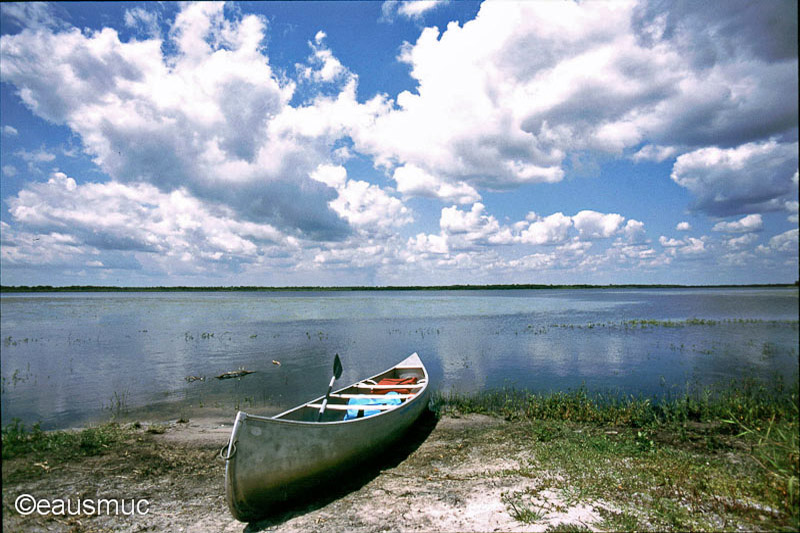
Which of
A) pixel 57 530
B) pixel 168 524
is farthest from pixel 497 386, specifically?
pixel 57 530

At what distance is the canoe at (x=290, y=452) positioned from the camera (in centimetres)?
705

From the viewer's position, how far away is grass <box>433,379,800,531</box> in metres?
5.66

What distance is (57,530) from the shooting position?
21.7ft

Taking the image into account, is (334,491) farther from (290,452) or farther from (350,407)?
(350,407)

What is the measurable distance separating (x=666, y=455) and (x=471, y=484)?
417 cm

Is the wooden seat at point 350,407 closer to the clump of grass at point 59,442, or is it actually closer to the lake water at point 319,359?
the lake water at point 319,359

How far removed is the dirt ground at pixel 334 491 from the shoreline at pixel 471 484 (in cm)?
3

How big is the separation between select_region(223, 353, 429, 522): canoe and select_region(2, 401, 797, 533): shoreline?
397mm

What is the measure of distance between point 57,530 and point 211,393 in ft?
34.2

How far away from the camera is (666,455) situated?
332 inches

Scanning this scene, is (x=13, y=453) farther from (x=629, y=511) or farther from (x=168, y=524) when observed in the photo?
(x=629, y=511)

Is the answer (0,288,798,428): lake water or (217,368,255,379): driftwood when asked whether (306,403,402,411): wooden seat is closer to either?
(0,288,798,428): lake water

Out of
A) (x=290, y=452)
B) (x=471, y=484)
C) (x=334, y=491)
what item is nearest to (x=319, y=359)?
(x=334, y=491)

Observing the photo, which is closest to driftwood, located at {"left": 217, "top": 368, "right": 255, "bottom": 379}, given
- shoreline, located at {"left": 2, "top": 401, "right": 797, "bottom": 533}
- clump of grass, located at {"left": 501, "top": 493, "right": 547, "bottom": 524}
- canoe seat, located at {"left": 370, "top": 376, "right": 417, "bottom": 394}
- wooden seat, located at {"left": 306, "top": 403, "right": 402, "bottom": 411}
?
shoreline, located at {"left": 2, "top": 401, "right": 797, "bottom": 533}
